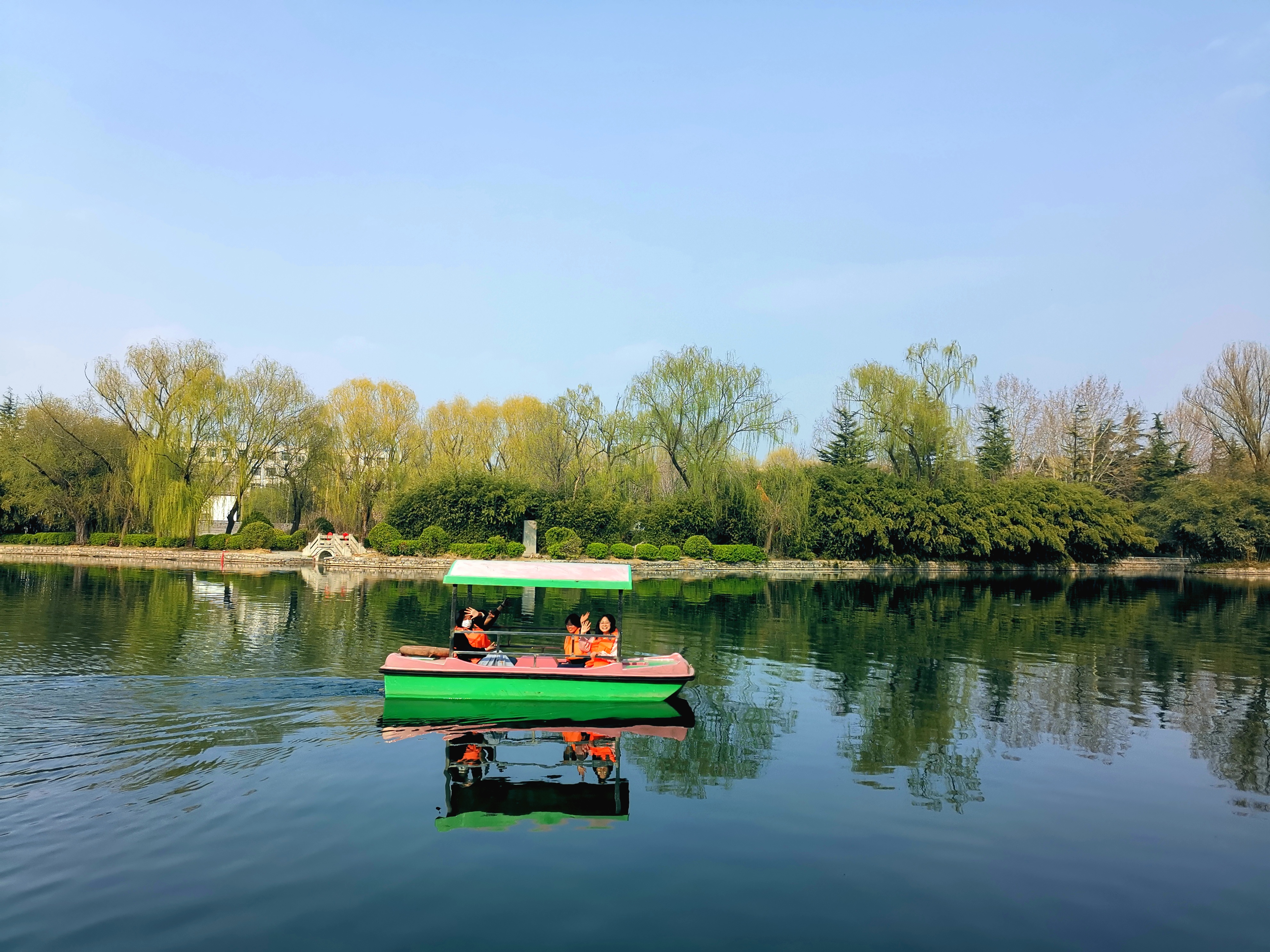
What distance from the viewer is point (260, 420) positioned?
46531mm

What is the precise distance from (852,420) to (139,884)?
5252cm

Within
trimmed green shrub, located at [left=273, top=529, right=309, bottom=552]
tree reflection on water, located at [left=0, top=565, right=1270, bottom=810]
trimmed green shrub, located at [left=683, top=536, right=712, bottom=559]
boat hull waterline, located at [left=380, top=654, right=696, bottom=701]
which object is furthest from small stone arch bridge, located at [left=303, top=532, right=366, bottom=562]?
boat hull waterline, located at [left=380, top=654, right=696, bottom=701]

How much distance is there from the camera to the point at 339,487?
1939 inches

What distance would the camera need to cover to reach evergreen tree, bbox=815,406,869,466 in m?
53.9

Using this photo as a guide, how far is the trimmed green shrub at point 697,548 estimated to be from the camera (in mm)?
45656

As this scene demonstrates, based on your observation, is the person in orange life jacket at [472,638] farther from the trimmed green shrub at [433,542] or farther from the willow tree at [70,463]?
the willow tree at [70,463]

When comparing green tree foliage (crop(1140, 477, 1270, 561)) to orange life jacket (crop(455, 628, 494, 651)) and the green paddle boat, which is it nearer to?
the green paddle boat

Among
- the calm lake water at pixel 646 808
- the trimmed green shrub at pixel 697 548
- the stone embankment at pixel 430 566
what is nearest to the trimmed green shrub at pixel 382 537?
the stone embankment at pixel 430 566

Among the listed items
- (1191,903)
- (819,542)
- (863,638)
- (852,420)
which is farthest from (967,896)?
(852,420)

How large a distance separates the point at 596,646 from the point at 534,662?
1.11m

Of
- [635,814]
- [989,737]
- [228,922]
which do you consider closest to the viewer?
[228,922]

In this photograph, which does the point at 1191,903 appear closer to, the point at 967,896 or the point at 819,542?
the point at 967,896

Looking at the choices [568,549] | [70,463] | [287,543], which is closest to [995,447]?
[568,549]

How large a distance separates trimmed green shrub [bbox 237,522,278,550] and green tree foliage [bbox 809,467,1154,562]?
30.4 meters
